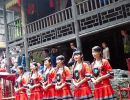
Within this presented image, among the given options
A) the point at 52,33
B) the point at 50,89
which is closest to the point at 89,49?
the point at 52,33

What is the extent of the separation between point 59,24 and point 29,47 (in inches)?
87.2

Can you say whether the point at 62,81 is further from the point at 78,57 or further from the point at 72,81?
the point at 78,57

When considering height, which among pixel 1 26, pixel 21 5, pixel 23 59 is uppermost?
pixel 1 26

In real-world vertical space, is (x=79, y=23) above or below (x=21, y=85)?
above

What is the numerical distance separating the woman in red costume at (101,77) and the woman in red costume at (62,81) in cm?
132

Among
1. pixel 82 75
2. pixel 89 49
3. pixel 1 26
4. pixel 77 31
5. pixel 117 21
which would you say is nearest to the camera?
pixel 82 75

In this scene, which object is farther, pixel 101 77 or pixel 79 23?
pixel 79 23

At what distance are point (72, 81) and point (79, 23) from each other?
4.76 m

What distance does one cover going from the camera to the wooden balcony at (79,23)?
38.7 ft

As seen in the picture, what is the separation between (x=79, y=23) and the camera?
13.1m

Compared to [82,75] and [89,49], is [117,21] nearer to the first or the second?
[82,75]

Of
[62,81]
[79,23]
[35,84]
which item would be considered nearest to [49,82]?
[35,84]

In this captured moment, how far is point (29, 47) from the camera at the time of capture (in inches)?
613

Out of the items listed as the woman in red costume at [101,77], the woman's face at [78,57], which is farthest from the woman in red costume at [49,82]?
the woman in red costume at [101,77]
